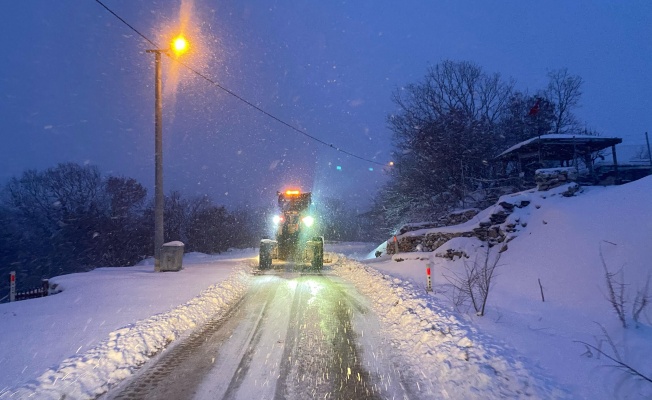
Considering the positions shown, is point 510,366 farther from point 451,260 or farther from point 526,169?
point 526,169

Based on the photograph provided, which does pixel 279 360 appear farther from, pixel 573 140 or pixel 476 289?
pixel 573 140

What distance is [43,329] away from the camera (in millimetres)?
7730

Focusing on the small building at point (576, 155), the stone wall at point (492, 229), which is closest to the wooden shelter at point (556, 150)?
the small building at point (576, 155)

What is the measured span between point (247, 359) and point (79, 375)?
7.15ft

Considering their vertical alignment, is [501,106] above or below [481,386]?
above

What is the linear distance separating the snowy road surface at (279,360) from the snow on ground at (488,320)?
16.3 inches

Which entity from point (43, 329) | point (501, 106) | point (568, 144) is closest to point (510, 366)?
point (43, 329)

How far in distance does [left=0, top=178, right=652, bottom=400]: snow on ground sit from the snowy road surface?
41cm

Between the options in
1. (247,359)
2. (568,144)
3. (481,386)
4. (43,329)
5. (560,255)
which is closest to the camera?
(481,386)

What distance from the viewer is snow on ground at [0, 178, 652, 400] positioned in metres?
4.98

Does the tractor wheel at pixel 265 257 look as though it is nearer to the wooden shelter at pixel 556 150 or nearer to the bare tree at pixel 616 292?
the bare tree at pixel 616 292

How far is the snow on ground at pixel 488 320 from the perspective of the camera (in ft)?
16.4

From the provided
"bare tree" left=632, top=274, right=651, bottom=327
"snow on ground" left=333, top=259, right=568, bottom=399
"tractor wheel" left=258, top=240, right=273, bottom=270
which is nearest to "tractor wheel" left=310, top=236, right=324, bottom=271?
"tractor wheel" left=258, top=240, right=273, bottom=270

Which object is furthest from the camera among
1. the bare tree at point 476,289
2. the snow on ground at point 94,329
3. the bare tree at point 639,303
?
the bare tree at point 476,289
